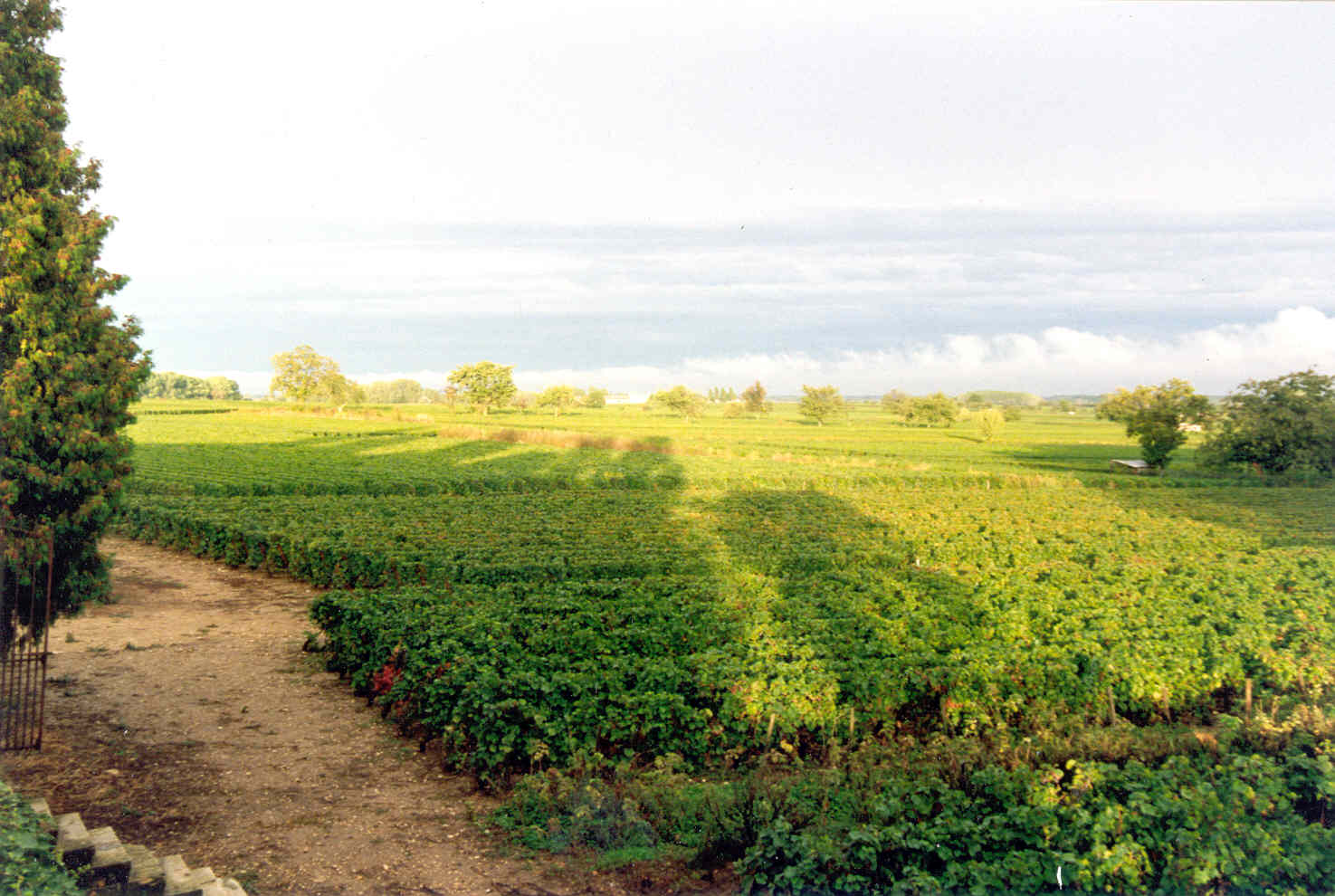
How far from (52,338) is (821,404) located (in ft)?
375

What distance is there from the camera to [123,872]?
243 inches

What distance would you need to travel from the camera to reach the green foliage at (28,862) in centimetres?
500

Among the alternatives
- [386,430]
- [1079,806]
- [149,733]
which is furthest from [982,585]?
[386,430]

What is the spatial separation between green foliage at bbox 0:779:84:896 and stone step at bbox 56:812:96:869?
174 millimetres

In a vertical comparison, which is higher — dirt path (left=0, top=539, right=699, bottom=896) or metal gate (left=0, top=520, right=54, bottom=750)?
metal gate (left=0, top=520, right=54, bottom=750)

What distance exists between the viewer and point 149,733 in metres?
10.5

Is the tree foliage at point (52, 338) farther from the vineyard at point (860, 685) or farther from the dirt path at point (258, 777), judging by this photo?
the vineyard at point (860, 685)

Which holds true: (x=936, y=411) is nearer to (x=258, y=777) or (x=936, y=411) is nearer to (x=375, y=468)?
(x=375, y=468)

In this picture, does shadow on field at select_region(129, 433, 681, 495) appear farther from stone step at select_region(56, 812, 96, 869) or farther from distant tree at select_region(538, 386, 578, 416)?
distant tree at select_region(538, 386, 578, 416)

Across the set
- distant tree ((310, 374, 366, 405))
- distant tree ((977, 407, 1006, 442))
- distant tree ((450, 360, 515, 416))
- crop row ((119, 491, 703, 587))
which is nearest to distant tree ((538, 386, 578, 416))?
distant tree ((450, 360, 515, 416))

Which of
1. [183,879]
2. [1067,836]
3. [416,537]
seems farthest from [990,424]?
[183,879]

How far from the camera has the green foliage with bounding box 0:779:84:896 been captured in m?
5.00

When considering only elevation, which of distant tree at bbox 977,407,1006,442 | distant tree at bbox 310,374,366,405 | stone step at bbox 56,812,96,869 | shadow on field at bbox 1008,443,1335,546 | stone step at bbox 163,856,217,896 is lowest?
shadow on field at bbox 1008,443,1335,546

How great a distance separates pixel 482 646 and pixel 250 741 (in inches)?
114
